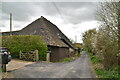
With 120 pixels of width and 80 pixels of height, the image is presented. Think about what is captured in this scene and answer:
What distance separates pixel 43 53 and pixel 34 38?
210 centimetres

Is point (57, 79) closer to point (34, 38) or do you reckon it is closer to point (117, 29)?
point (117, 29)

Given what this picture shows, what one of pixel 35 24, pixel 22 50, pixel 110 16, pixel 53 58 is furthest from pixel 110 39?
pixel 35 24

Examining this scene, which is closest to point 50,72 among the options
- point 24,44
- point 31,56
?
point 31,56

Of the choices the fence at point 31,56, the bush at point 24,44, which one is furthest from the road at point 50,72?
the bush at point 24,44

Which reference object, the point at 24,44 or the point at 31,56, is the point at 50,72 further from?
the point at 24,44

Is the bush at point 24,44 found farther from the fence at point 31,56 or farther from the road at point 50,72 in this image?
the road at point 50,72

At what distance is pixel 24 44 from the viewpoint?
16.6 meters

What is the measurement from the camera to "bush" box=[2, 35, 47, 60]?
54.0ft

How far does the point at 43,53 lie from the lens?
55.6 ft

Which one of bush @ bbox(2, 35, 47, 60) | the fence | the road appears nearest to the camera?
the road

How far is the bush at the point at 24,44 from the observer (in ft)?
54.0

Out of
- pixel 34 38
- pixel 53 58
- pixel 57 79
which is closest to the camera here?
pixel 57 79

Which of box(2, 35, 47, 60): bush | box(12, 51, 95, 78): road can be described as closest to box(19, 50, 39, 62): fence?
box(2, 35, 47, 60): bush

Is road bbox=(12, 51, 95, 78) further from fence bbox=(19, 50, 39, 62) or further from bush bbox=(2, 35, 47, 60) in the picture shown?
bush bbox=(2, 35, 47, 60)
